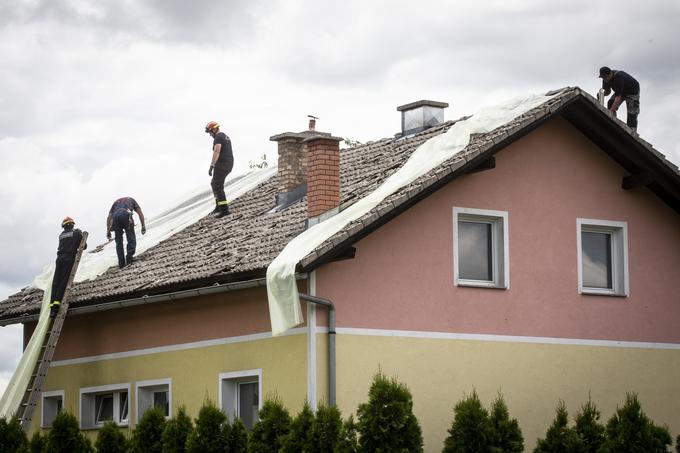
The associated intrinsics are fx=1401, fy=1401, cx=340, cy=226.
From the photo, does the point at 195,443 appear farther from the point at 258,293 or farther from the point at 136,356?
the point at 136,356

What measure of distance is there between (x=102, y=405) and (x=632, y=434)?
32.8ft

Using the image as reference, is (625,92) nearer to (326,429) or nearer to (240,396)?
(240,396)

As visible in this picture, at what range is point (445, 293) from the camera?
20375 mm

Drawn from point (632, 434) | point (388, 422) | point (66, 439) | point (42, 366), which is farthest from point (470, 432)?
point (42, 366)

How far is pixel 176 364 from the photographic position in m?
21.8

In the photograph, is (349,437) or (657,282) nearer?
(349,437)

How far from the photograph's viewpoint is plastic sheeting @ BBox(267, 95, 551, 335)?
1867 centimetres

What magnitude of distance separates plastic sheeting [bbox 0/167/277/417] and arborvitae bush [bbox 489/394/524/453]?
874 centimetres

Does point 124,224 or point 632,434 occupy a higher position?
point 124,224

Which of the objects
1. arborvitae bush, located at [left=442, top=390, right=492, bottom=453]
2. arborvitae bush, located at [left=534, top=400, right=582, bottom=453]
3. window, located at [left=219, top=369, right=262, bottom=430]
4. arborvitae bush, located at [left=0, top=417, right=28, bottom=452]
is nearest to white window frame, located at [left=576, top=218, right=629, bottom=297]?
arborvitae bush, located at [left=534, top=400, right=582, bottom=453]

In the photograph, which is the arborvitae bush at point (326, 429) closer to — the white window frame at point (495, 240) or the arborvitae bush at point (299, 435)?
the arborvitae bush at point (299, 435)

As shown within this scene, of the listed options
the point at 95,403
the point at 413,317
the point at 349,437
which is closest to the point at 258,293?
the point at 413,317

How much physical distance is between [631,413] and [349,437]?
3.68 meters

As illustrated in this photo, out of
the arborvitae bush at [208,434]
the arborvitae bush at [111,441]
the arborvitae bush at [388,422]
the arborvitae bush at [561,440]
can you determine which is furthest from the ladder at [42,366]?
the arborvitae bush at [561,440]
